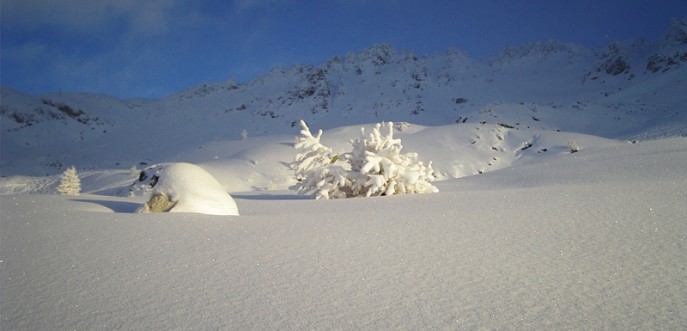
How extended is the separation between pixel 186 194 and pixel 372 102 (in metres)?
40.8

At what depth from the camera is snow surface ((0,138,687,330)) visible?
1356 mm

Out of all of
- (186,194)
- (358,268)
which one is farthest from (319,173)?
(358,268)

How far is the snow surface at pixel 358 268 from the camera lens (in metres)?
1.36

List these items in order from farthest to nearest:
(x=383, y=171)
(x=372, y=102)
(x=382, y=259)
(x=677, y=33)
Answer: (x=372, y=102) → (x=677, y=33) → (x=383, y=171) → (x=382, y=259)

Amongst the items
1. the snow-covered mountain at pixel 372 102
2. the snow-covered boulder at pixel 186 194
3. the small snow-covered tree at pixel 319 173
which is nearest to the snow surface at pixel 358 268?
the snow-covered boulder at pixel 186 194

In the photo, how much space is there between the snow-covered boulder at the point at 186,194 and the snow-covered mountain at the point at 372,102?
1510cm

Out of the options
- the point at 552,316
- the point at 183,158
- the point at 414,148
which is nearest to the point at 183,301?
the point at 552,316

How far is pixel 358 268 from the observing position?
188 cm

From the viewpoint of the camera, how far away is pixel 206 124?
40875mm

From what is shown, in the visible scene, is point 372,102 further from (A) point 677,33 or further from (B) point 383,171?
(B) point 383,171

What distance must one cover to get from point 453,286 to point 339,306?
0.52 m

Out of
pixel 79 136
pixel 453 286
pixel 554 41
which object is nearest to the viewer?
pixel 453 286

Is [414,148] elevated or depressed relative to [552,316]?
elevated

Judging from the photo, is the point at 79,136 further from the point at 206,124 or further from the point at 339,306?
the point at 339,306
